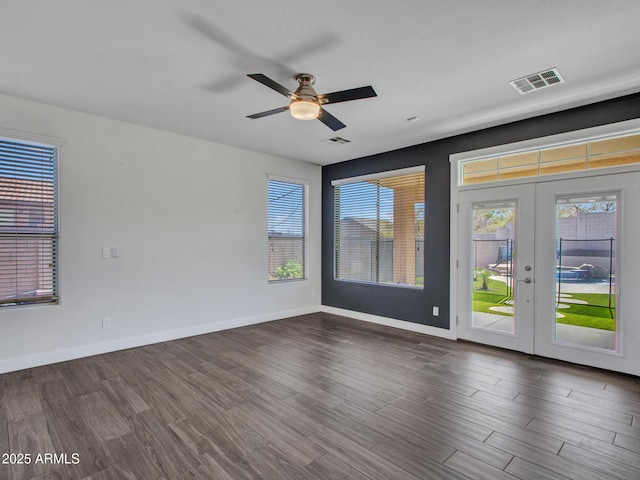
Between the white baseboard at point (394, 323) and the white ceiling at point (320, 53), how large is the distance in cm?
291

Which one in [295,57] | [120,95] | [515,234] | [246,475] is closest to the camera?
[246,475]

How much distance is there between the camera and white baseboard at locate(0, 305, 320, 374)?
3486mm

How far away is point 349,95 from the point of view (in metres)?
2.58

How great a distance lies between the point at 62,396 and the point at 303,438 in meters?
2.23

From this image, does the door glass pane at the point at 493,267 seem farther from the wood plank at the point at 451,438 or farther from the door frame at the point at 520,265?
the wood plank at the point at 451,438

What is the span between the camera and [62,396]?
2885mm

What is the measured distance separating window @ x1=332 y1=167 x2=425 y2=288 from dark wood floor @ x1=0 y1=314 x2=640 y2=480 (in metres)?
1.67

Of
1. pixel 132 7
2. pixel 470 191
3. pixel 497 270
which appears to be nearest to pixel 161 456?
pixel 132 7

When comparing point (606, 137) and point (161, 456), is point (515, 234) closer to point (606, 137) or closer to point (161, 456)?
point (606, 137)

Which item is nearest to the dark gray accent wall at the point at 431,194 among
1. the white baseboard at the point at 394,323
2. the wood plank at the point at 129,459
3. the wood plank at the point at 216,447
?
the white baseboard at the point at 394,323

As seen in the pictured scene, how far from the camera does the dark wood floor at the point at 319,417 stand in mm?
1998

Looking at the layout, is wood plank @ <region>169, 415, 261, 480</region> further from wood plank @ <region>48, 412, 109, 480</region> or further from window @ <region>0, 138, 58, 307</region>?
window @ <region>0, 138, 58, 307</region>

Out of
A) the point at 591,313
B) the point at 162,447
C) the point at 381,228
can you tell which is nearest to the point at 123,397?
the point at 162,447

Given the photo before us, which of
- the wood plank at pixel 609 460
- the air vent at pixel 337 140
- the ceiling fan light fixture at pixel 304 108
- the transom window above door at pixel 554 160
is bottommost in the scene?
the wood plank at pixel 609 460
